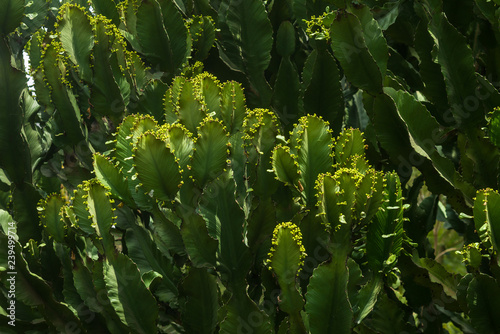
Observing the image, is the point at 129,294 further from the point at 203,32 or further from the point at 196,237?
the point at 203,32

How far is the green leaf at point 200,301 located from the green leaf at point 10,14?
1.32 meters

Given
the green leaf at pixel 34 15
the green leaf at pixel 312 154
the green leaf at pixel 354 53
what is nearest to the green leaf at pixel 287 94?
the green leaf at pixel 354 53

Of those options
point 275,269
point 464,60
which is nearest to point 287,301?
point 275,269

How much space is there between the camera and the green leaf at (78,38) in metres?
2.54

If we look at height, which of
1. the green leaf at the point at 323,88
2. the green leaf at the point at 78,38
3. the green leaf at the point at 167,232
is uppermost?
the green leaf at the point at 78,38

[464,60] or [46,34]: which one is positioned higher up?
[46,34]

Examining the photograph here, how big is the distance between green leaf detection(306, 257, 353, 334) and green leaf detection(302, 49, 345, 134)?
2.67 feet

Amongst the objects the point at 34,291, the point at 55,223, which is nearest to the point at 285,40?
the point at 55,223

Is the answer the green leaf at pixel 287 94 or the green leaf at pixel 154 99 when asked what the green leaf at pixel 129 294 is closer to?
the green leaf at pixel 154 99

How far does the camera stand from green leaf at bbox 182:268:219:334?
Result: 2.21 metres

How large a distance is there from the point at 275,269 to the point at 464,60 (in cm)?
115

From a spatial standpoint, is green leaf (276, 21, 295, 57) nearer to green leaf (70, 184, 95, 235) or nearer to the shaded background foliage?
the shaded background foliage

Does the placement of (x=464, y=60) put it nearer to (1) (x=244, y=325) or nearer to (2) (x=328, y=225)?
(2) (x=328, y=225)

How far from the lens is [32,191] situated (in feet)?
8.69
